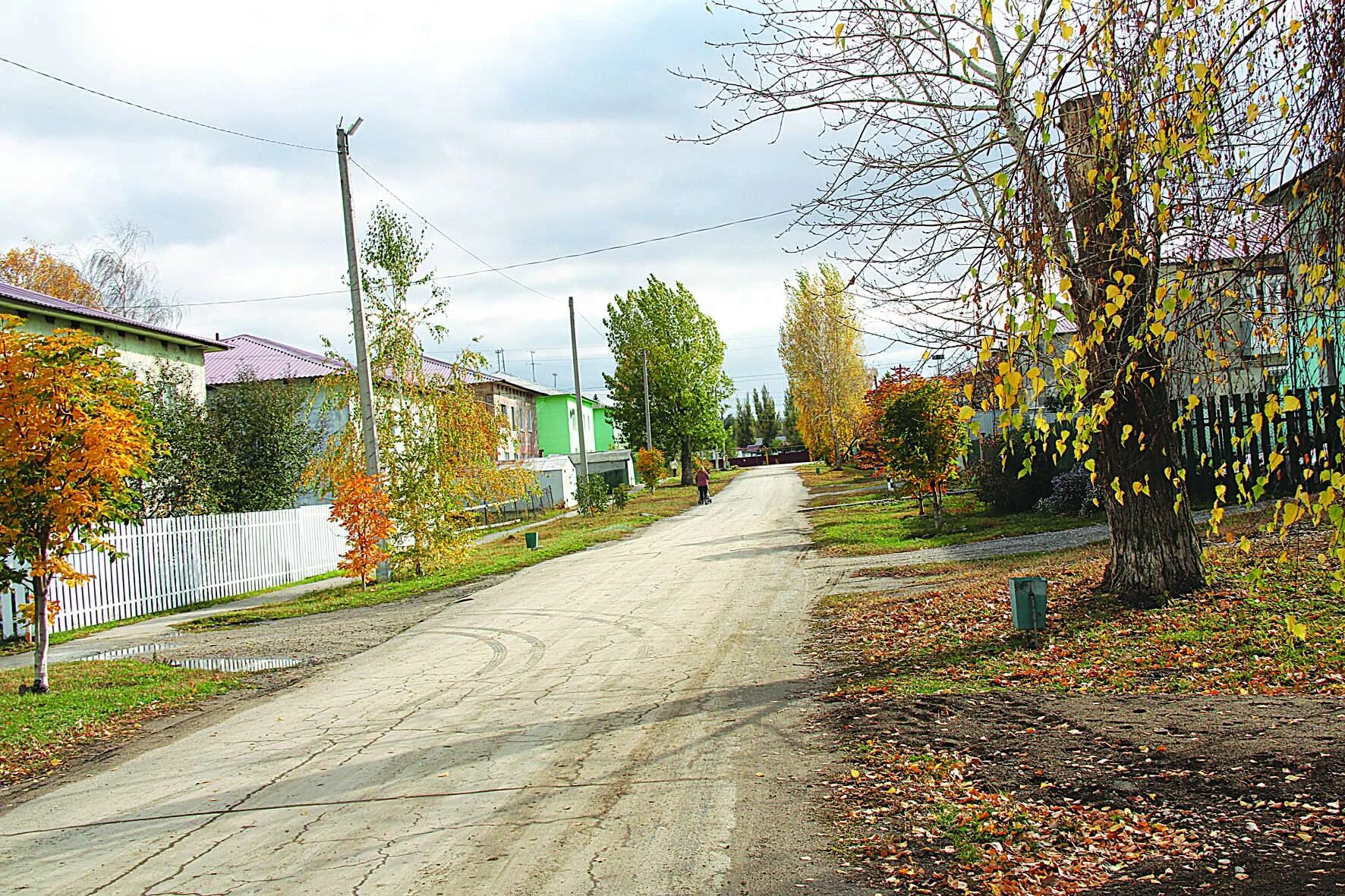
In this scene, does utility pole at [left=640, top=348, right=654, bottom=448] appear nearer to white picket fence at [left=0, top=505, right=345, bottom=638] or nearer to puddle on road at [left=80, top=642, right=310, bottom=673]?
white picket fence at [left=0, top=505, right=345, bottom=638]

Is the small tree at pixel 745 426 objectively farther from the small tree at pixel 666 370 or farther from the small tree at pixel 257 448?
the small tree at pixel 257 448

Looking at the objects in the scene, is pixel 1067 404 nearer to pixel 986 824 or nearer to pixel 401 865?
pixel 986 824

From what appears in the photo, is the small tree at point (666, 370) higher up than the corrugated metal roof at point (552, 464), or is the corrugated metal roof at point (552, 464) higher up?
the small tree at point (666, 370)

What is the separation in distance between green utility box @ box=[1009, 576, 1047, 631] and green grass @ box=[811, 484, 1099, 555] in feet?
31.0

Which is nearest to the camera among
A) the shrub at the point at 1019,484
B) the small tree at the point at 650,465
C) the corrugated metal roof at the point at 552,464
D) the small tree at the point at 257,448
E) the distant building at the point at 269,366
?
the shrub at the point at 1019,484

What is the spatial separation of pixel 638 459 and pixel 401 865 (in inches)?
2165

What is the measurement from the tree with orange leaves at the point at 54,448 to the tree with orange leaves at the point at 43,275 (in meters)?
36.2

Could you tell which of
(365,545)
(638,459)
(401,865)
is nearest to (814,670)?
(401,865)

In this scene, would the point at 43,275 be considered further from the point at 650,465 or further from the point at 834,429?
the point at 834,429

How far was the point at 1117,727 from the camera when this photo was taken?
21.4ft

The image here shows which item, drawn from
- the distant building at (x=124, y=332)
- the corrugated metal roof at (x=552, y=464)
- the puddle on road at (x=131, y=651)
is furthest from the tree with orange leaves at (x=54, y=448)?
the corrugated metal roof at (x=552, y=464)

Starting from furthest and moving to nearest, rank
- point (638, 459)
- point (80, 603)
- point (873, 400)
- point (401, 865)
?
point (638, 459) → point (873, 400) → point (80, 603) → point (401, 865)

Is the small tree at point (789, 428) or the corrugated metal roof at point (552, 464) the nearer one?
the corrugated metal roof at point (552, 464)

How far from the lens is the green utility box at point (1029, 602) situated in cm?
948
